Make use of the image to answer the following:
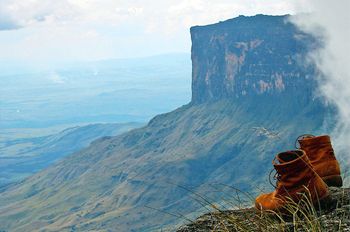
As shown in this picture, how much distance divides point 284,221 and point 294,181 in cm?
99

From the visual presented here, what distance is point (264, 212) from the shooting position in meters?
6.34

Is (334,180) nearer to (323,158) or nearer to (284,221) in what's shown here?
(323,158)

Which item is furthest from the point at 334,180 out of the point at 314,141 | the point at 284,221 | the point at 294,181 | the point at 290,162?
the point at 284,221

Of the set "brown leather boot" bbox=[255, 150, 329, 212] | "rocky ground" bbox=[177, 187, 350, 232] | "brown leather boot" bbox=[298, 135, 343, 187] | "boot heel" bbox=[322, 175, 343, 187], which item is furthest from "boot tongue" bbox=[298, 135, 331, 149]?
"brown leather boot" bbox=[255, 150, 329, 212]

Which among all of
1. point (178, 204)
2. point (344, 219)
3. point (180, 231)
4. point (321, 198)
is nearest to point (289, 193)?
point (321, 198)

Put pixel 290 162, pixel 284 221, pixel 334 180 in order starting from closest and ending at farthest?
pixel 284 221
pixel 290 162
pixel 334 180

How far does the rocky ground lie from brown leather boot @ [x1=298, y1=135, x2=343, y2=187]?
1.07 feet

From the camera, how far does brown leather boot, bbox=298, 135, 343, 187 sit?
8062mm

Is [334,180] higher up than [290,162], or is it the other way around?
[290,162]

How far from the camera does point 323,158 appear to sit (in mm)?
8133

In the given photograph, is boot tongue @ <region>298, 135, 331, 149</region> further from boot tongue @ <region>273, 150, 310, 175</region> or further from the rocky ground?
boot tongue @ <region>273, 150, 310, 175</region>

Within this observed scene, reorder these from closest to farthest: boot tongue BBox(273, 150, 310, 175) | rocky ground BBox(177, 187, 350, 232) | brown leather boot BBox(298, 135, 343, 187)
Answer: rocky ground BBox(177, 187, 350, 232) → boot tongue BBox(273, 150, 310, 175) → brown leather boot BBox(298, 135, 343, 187)

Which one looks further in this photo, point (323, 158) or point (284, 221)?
point (323, 158)

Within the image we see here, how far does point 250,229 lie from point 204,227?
1735mm
